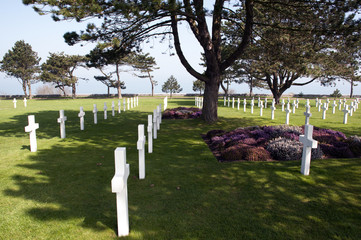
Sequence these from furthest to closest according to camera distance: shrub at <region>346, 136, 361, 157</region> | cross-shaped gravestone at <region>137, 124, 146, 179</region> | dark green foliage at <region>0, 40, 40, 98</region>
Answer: dark green foliage at <region>0, 40, 40, 98</region>, shrub at <region>346, 136, 361, 157</region>, cross-shaped gravestone at <region>137, 124, 146, 179</region>

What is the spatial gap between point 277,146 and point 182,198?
3.83 meters

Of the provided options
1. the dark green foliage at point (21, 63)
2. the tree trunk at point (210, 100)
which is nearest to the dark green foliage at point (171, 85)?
the dark green foliage at point (21, 63)

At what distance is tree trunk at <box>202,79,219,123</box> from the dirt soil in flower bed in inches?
191

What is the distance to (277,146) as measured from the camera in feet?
23.8

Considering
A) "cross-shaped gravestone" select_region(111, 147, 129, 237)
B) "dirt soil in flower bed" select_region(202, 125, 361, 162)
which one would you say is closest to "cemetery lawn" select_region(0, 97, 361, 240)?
"cross-shaped gravestone" select_region(111, 147, 129, 237)

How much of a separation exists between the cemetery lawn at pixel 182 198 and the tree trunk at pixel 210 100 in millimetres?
6516

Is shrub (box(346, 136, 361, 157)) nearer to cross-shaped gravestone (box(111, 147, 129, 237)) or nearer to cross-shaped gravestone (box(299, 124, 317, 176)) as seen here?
cross-shaped gravestone (box(299, 124, 317, 176))

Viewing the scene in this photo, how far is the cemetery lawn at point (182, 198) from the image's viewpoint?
3670 millimetres

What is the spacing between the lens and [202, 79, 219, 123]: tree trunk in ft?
45.0

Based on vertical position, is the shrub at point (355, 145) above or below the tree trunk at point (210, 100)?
below

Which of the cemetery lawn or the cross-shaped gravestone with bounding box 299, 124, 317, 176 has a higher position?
the cross-shaped gravestone with bounding box 299, 124, 317, 176

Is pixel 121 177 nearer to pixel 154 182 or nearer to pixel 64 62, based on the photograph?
pixel 154 182

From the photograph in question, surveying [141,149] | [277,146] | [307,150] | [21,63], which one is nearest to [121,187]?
[141,149]

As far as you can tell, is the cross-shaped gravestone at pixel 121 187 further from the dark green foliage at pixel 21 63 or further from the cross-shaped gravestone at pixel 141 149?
the dark green foliage at pixel 21 63
